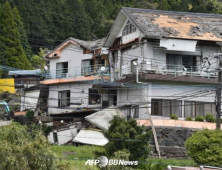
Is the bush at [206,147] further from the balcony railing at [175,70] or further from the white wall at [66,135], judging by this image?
the white wall at [66,135]

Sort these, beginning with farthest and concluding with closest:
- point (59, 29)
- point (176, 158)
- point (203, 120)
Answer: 1. point (59, 29)
2. point (203, 120)
3. point (176, 158)

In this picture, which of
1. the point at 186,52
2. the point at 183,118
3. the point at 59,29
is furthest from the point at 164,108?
the point at 59,29

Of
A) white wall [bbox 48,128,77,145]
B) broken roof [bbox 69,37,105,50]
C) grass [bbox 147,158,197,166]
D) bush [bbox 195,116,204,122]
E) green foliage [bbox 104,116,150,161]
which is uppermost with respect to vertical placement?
broken roof [bbox 69,37,105,50]

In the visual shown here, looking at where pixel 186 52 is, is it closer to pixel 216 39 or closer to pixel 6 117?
pixel 216 39

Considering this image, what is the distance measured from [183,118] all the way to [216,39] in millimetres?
5687

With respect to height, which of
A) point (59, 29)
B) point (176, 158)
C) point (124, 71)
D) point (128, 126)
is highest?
point (59, 29)

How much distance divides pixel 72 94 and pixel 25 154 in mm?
25731

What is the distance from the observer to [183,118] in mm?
39562

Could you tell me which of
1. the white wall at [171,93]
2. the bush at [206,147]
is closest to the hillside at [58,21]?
the white wall at [171,93]

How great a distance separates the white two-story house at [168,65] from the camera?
39.2 metres

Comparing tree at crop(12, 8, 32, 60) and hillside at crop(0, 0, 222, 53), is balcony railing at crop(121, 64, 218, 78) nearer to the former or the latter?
tree at crop(12, 8, 32, 60)

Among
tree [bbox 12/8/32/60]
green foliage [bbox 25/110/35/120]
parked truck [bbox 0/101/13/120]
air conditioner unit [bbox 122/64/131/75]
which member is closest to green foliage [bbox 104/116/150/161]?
air conditioner unit [bbox 122/64/131/75]

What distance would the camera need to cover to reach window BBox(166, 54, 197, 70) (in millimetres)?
40375

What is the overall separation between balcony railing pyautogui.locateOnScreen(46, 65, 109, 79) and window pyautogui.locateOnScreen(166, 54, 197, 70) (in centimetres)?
619
